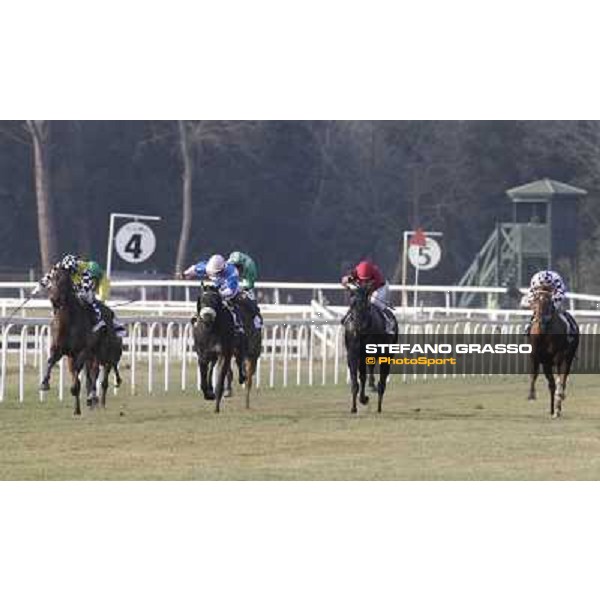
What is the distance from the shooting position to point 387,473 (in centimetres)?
1623

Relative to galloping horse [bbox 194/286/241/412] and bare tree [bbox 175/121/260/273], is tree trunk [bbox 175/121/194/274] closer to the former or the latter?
bare tree [bbox 175/121/260/273]

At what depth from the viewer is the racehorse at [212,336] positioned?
73.8 feet

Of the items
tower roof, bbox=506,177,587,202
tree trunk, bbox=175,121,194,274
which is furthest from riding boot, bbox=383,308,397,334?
tree trunk, bbox=175,121,194,274

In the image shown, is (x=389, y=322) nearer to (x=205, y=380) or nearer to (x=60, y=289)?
(x=205, y=380)

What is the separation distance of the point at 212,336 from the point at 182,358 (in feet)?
22.1

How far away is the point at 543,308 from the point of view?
23.3 m

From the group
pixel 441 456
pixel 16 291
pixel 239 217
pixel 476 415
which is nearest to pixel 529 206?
pixel 239 217

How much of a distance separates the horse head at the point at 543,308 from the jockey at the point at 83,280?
189 inches

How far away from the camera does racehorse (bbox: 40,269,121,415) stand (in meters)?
22.0

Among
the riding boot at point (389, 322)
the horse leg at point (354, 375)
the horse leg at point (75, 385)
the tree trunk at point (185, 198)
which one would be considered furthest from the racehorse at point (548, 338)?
the tree trunk at point (185, 198)

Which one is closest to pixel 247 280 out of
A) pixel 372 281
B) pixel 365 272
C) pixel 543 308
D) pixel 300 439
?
pixel 365 272

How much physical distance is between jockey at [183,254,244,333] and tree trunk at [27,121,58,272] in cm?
3280

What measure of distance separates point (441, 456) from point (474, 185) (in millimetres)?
44423

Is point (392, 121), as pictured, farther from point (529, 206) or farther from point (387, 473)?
point (387, 473)
